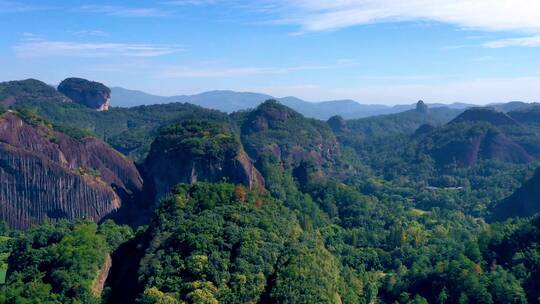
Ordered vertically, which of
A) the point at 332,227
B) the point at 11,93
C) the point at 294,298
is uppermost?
the point at 11,93

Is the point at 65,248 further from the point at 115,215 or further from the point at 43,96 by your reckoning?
the point at 43,96

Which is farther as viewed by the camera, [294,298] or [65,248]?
[65,248]

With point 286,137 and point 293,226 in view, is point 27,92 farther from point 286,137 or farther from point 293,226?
point 293,226

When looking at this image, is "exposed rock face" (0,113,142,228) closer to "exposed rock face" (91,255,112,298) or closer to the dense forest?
the dense forest

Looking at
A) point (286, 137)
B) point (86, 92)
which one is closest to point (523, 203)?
point (286, 137)

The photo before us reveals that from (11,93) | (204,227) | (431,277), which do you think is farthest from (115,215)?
(11,93)

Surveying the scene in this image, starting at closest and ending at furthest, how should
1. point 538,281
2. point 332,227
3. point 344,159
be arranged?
point 538,281
point 332,227
point 344,159
